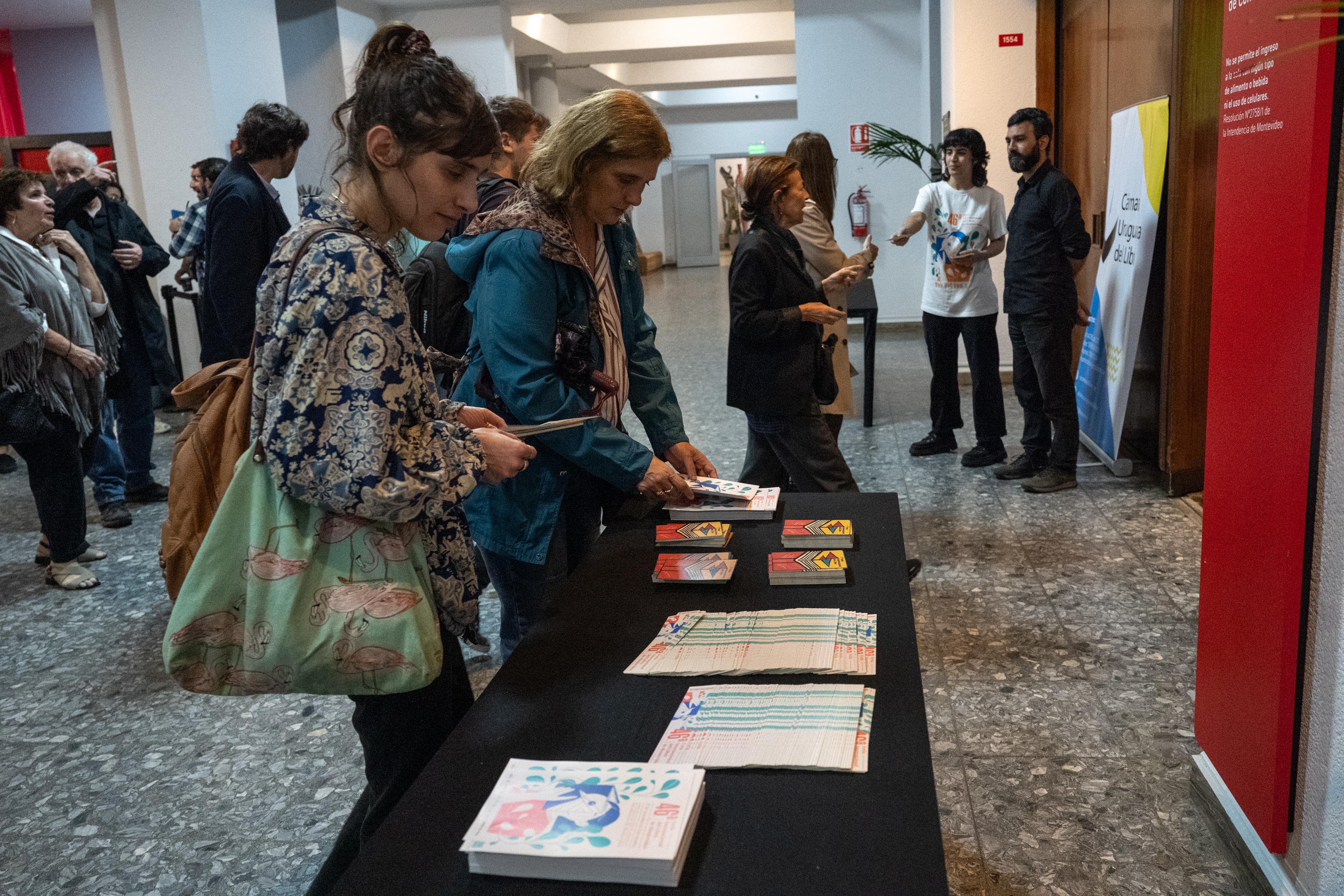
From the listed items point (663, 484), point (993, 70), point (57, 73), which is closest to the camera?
point (663, 484)

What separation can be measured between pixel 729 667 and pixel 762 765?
0.76ft

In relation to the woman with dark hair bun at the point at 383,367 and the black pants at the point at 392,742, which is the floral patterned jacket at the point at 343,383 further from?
the black pants at the point at 392,742

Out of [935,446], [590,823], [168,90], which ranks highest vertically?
[168,90]

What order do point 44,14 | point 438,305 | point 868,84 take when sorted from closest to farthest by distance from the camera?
point 438,305, point 868,84, point 44,14

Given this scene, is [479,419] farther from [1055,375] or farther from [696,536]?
[1055,375]

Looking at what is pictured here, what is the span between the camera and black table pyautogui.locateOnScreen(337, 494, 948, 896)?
3.07 feet

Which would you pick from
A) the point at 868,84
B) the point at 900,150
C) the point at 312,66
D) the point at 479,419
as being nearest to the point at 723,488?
the point at 479,419

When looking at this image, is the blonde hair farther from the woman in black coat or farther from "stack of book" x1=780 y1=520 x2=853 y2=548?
the woman in black coat

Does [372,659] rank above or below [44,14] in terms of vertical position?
below

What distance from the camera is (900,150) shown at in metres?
5.94

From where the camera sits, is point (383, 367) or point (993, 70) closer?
point (383, 367)

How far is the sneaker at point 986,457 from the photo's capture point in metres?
4.57

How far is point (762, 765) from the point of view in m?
1.09

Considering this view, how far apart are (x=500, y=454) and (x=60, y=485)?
296cm
